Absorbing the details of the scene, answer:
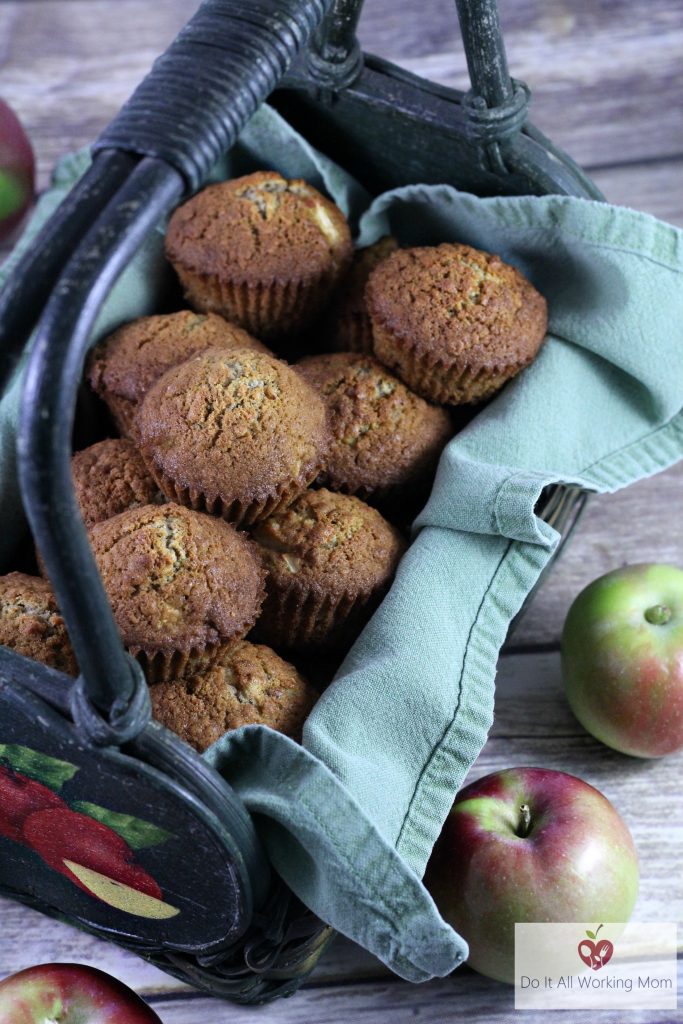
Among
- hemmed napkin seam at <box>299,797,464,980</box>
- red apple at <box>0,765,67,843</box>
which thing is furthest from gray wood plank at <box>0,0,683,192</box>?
hemmed napkin seam at <box>299,797,464,980</box>

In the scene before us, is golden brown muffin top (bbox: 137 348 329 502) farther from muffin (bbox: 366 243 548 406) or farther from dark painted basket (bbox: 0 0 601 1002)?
dark painted basket (bbox: 0 0 601 1002)

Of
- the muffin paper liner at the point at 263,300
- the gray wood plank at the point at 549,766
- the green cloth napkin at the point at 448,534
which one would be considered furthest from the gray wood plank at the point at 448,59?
the gray wood plank at the point at 549,766

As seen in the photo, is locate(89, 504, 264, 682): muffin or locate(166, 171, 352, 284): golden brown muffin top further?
locate(166, 171, 352, 284): golden brown muffin top

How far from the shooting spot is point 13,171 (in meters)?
1.73

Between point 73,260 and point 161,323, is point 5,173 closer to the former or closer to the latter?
point 161,323

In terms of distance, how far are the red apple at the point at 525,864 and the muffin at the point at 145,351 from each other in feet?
1.71

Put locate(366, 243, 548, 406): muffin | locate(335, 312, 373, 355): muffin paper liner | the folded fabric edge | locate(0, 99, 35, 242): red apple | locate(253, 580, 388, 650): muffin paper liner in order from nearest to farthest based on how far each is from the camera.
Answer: the folded fabric edge, locate(253, 580, 388, 650): muffin paper liner, locate(366, 243, 548, 406): muffin, locate(335, 312, 373, 355): muffin paper liner, locate(0, 99, 35, 242): red apple

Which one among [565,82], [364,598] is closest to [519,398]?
[364,598]

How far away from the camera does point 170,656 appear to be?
98 centimetres

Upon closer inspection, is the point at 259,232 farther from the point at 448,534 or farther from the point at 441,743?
the point at 441,743

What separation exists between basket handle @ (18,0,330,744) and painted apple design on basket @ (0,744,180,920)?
14 centimetres

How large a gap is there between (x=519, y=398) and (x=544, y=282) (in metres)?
0.20

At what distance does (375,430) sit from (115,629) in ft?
1.70

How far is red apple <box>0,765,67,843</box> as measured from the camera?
3.02 ft
